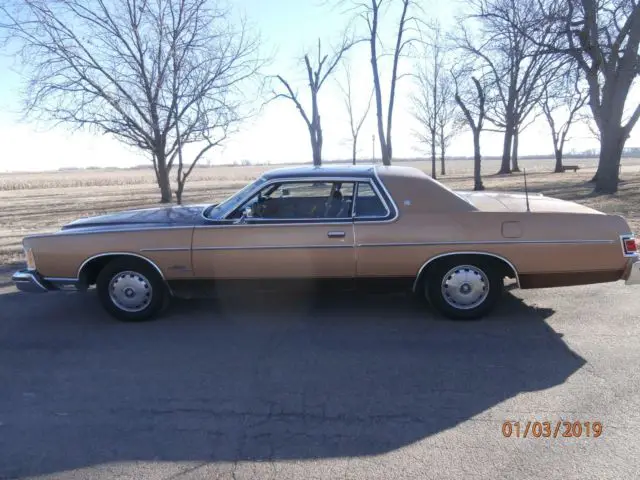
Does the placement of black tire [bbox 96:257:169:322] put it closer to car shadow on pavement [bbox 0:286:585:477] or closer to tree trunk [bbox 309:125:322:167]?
car shadow on pavement [bbox 0:286:585:477]

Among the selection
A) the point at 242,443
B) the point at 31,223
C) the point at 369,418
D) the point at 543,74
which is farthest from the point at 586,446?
the point at 543,74

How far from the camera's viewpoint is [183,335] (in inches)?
183

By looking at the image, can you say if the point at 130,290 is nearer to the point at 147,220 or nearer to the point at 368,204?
the point at 147,220

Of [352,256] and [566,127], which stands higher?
[566,127]

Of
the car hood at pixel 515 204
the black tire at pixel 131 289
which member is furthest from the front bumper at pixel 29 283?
the car hood at pixel 515 204

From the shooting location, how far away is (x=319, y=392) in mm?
3496

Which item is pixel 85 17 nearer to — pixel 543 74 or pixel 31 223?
pixel 31 223

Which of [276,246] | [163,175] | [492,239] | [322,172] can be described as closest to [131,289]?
[276,246]

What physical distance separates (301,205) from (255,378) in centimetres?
226

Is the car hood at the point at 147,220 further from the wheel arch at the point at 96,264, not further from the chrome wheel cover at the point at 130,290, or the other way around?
the chrome wheel cover at the point at 130,290

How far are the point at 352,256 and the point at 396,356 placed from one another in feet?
3.53

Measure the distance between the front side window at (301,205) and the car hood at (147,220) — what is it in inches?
23.0
